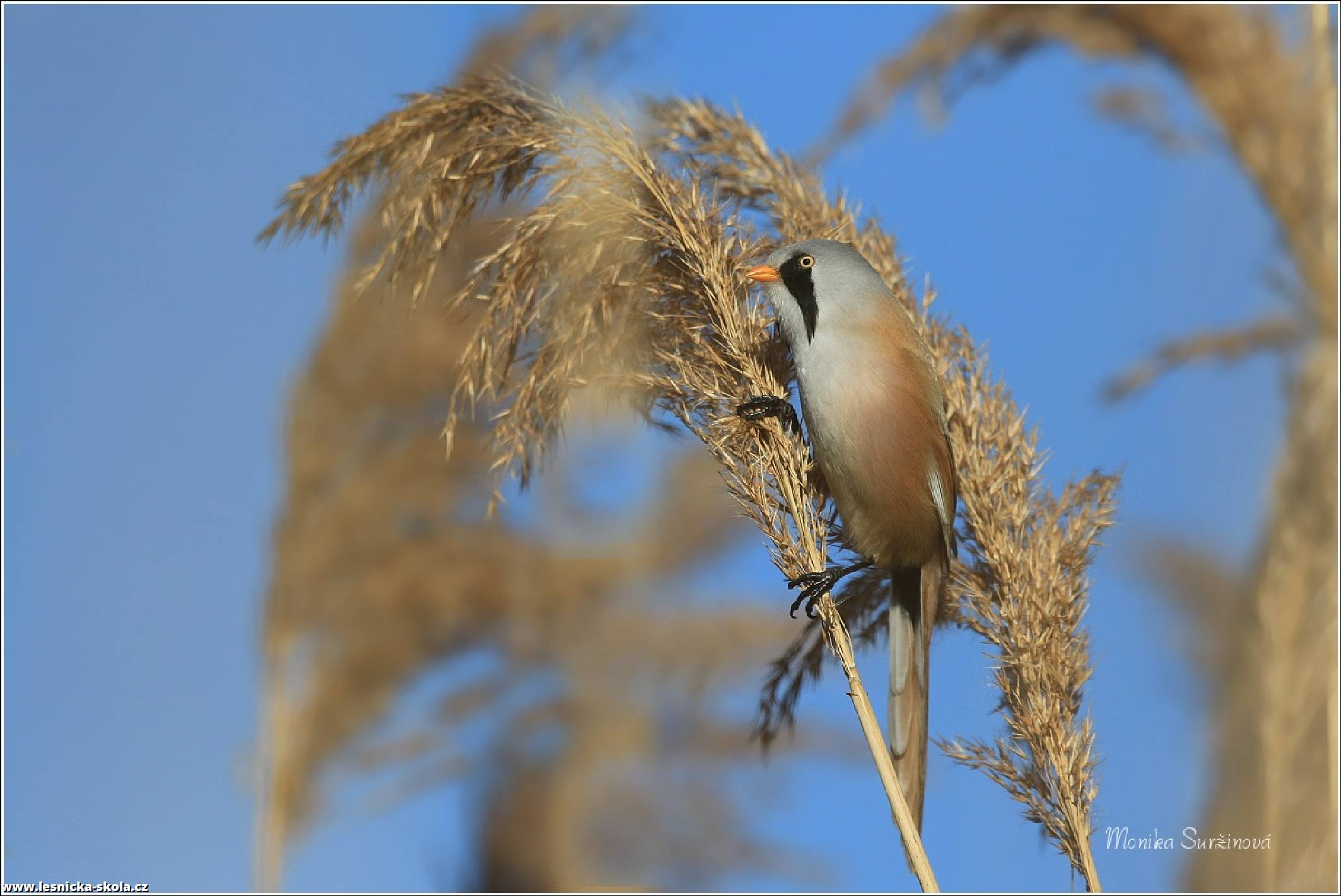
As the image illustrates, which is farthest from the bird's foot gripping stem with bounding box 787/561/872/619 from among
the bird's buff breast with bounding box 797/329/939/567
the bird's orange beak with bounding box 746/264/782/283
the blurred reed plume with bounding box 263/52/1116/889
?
the bird's orange beak with bounding box 746/264/782/283

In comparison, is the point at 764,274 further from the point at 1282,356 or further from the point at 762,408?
the point at 1282,356

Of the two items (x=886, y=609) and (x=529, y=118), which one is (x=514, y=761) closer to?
(x=886, y=609)

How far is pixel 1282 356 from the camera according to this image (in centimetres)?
259

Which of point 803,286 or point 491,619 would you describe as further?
point 491,619

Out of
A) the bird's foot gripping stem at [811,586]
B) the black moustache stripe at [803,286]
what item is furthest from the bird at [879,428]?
the bird's foot gripping stem at [811,586]

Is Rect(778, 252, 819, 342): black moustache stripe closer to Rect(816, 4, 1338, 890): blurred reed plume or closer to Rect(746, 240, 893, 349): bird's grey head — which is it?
Rect(746, 240, 893, 349): bird's grey head

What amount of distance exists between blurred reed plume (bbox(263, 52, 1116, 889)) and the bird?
0.07 meters

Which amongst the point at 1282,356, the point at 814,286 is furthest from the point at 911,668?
the point at 1282,356

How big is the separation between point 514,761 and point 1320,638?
98.2 inches

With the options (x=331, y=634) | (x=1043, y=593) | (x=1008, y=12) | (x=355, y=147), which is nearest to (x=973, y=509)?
(x=1043, y=593)

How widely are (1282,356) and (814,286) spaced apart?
1.58 meters

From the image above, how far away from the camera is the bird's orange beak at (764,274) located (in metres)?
1.67

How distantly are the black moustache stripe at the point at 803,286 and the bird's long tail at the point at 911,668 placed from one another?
484 millimetres

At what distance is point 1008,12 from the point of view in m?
3.35
